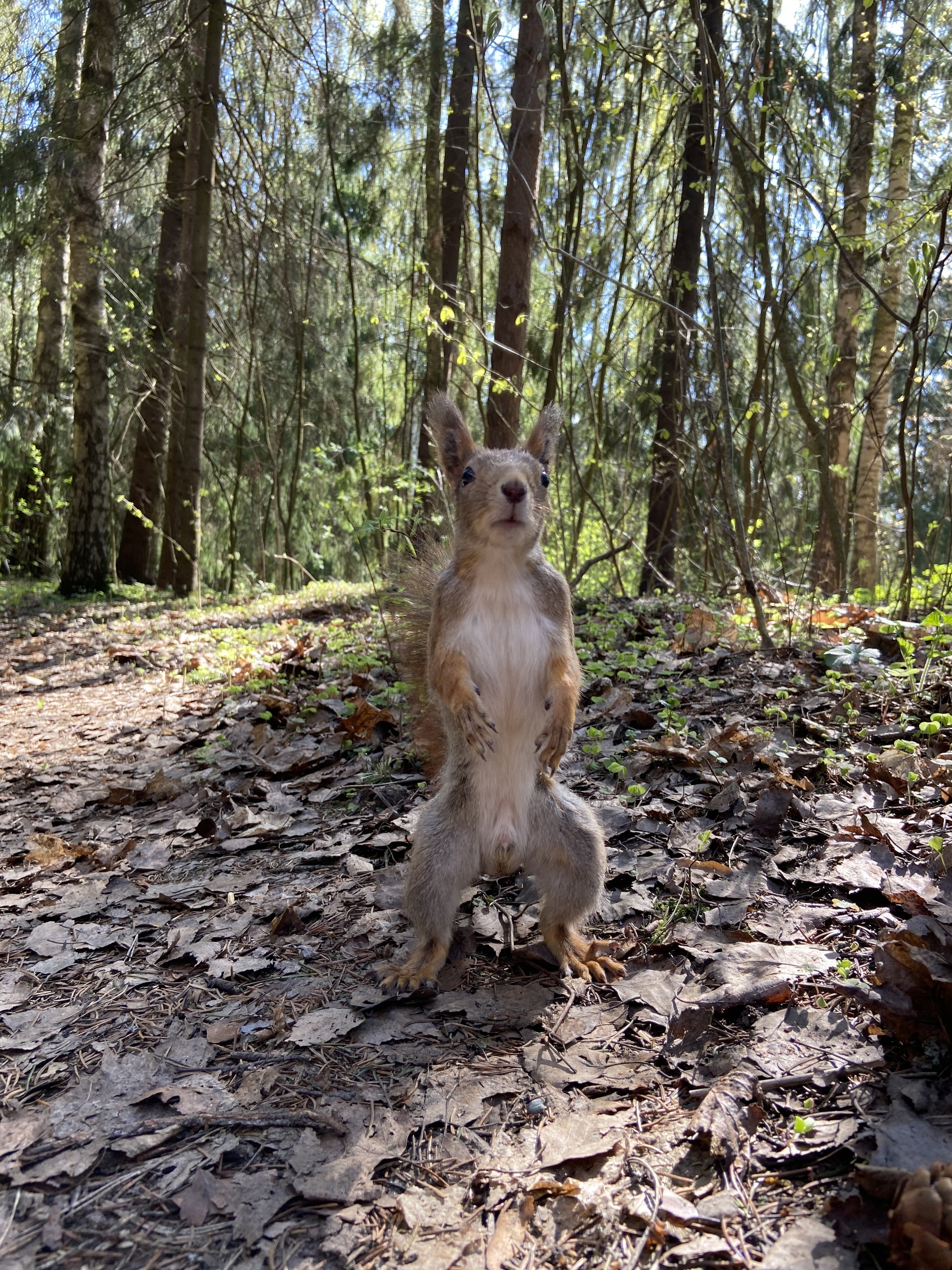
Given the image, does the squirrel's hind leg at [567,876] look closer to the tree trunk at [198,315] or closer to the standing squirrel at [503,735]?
the standing squirrel at [503,735]

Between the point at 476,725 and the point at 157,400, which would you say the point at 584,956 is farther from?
the point at 157,400

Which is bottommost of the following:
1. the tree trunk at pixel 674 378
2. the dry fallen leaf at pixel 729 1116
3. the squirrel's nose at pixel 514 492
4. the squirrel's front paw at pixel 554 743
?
the dry fallen leaf at pixel 729 1116

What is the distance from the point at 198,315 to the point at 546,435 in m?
8.19

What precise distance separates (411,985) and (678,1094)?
2.56 feet

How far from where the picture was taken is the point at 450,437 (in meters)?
2.77

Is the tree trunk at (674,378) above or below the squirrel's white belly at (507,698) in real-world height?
above

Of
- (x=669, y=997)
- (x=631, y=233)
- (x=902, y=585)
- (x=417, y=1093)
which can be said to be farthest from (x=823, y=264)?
(x=417, y=1093)

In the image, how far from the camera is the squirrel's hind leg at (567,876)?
2406mm

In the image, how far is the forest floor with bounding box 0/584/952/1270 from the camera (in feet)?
4.93

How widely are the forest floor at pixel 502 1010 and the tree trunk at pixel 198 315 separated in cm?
656

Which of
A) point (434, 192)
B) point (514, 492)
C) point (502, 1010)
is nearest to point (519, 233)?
point (514, 492)

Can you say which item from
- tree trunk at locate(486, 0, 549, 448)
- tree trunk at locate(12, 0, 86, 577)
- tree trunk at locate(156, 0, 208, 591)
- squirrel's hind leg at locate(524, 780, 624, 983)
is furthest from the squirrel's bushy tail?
tree trunk at locate(12, 0, 86, 577)

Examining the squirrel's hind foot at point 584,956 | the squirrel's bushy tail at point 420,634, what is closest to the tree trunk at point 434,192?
the squirrel's bushy tail at point 420,634

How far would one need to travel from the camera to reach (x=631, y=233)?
5516mm
